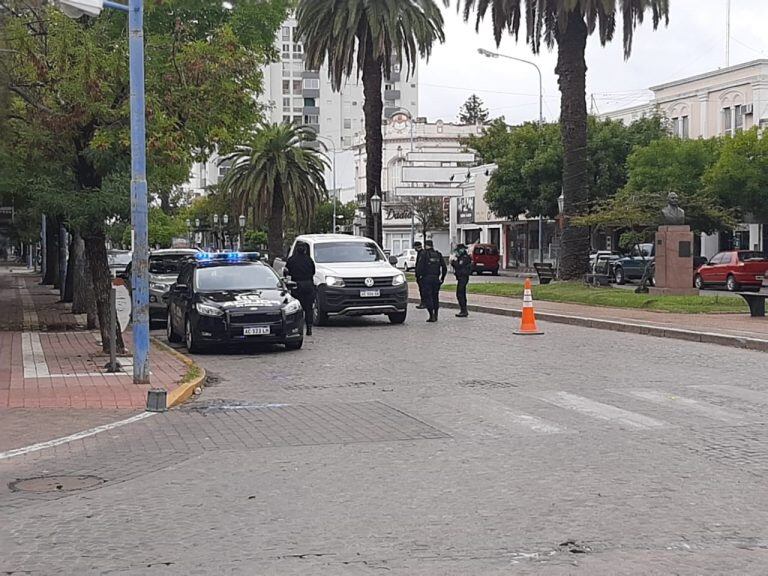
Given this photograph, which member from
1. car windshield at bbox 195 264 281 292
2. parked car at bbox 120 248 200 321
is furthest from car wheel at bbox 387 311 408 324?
car windshield at bbox 195 264 281 292

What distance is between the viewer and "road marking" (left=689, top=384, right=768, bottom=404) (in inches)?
464

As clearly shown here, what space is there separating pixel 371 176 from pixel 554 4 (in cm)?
1074

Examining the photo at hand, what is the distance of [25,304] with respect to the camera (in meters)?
31.8

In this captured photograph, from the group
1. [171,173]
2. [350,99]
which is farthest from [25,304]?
[350,99]

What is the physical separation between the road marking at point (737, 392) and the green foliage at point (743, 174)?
3044 cm

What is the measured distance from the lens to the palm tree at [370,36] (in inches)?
1421

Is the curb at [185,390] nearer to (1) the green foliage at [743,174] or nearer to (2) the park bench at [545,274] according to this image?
(2) the park bench at [545,274]

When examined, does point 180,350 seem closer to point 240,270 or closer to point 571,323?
point 240,270

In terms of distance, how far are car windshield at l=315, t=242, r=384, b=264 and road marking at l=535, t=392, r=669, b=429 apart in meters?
11.2

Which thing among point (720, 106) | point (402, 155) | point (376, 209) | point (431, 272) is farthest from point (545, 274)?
point (402, 155)

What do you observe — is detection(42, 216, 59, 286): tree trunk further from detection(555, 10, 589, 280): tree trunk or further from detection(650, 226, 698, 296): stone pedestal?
detection(650, 226, 698, 296): stone pedestal

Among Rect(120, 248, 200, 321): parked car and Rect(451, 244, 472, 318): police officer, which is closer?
Rect(120, 248, 200, 321): parked car

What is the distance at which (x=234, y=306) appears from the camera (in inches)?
671

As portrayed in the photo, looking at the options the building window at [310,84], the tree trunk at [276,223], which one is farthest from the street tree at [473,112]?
the tree trunk at [276,223]
